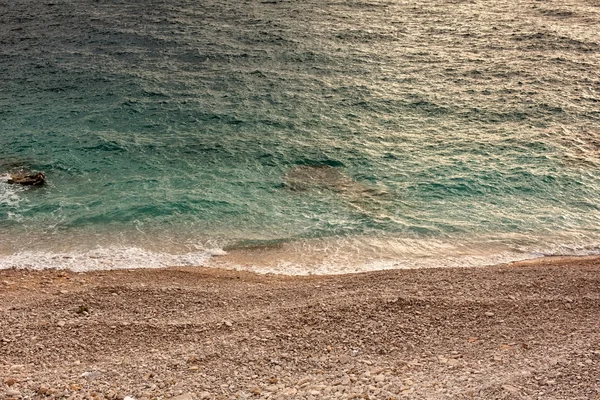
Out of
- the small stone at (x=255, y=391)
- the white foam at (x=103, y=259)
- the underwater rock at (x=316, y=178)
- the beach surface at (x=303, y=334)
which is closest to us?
the small stone at (x=255, y=391)

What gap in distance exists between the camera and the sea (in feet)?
61.8

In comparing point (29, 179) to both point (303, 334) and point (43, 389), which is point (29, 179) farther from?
point (303, 334)

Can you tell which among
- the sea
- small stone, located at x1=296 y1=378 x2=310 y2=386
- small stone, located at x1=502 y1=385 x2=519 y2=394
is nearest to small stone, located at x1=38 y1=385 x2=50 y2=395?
small stone, located at x1=296 y1=378 x2=310 y2=386

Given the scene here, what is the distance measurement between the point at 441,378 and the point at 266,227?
32.1 feet

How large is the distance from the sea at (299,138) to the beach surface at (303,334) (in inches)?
74.6

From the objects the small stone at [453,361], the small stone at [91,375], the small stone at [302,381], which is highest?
the small stone at [453,361]

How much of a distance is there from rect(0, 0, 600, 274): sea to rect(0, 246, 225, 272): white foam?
0.24ft

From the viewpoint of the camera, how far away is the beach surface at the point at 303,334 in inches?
431

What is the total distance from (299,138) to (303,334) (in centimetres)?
1447

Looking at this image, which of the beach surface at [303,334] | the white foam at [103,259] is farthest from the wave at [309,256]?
the beach surface at [303,334]

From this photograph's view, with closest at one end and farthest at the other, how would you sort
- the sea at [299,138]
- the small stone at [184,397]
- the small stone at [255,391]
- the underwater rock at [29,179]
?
the small stone at [184,397] → the small stone at [255,391] → the sea at [299,138] → the underwater rock at [29,179]

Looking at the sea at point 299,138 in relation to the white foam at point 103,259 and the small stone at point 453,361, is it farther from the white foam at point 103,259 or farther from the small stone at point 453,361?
the small stone at point 453,361

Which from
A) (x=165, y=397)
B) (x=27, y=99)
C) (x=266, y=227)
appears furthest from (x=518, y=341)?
(x=27, y=99)

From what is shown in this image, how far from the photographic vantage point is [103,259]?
697 inches
